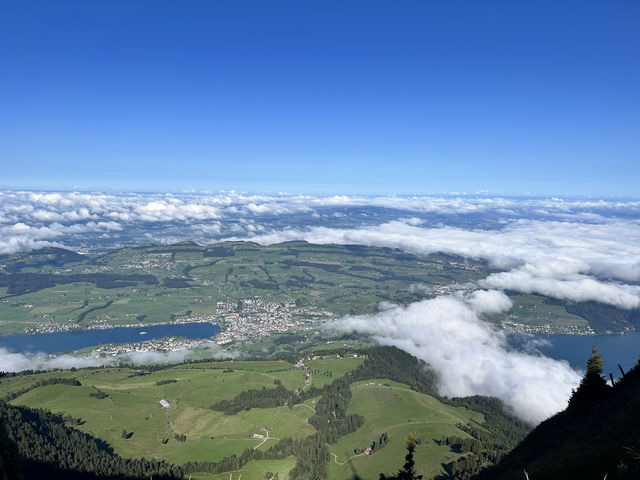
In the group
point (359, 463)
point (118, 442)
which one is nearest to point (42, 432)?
point (118, 442)

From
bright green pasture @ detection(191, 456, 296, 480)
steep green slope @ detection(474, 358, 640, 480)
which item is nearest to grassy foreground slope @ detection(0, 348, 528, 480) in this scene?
bright green pasture @ detection(191, 456, 296, 480)

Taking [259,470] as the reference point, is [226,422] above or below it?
below

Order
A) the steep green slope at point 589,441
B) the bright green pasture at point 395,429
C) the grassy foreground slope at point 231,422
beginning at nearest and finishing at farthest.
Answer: the steep green slope at point 589,441, the bright green pasture at point 395,429, the grassy foreground slope at point 231,422

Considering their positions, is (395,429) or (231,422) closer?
(395,429)

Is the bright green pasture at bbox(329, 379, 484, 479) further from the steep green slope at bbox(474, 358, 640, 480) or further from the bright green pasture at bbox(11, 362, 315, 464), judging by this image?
the steep green slope at bbox(474, 358, 640, 480)

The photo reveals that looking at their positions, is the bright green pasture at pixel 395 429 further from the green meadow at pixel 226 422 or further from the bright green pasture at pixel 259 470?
the bright green pasture at pixel 259 470

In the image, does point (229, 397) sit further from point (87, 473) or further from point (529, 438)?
point (529, 438)

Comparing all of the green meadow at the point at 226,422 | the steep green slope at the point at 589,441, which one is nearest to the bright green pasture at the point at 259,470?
the green meadow at the point at 226,422

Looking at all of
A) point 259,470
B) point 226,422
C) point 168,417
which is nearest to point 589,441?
point 259,470

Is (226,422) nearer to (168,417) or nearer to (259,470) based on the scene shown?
(168,417)
